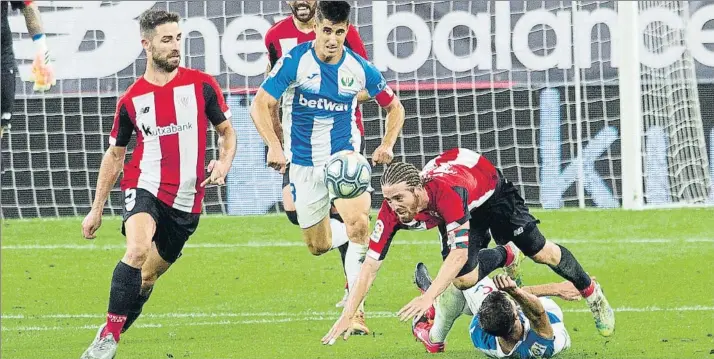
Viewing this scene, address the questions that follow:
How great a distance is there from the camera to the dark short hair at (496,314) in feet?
21.0

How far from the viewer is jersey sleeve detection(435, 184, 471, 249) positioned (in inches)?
257

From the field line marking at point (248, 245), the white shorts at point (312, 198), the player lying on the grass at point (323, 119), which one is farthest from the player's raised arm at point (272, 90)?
the field line marking at point (248, 245)

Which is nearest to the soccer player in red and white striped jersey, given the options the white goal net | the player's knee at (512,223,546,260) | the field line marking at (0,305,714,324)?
the field line marking at (0,305,714,324)

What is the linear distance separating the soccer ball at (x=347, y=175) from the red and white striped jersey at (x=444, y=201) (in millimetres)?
719

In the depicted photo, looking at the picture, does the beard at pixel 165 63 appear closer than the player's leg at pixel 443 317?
Yes

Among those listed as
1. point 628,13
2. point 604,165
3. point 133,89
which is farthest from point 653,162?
point 133,89

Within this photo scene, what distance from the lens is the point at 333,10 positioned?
25.3 ft

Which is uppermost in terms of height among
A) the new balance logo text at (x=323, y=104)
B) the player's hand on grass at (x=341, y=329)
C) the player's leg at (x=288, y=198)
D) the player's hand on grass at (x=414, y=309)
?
the new balance logo text at (x=323, y=104)

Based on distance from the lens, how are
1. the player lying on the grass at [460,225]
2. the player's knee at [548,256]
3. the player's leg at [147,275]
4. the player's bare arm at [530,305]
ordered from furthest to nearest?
the player's knee at [548,256], the player's leg at [147,275], the player's bare arm at [530,305], the player lying on the grass at [460,225]

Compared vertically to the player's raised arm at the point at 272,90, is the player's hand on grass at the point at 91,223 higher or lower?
lower

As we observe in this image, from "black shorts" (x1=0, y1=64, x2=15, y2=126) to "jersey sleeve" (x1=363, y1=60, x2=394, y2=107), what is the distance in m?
2.23

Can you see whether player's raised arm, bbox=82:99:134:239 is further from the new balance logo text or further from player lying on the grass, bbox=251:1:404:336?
the new balance logo text

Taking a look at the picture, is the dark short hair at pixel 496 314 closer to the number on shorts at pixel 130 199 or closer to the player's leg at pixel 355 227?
the player's leg at pixel 355 227

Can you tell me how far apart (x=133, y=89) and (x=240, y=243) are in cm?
469
